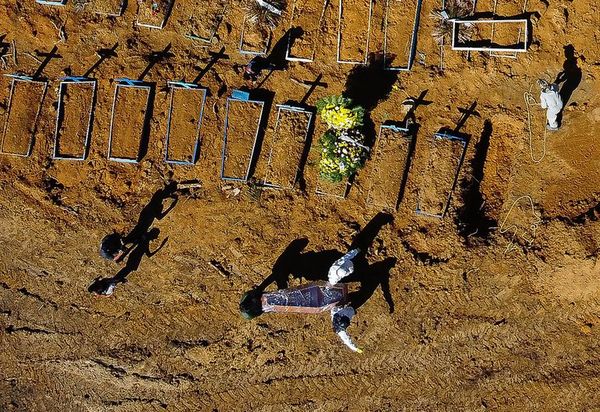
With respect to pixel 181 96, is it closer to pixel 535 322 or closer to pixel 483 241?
pixel 483 241

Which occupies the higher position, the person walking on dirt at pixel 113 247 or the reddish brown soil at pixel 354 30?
the reddish brown soil at pixel 354 30

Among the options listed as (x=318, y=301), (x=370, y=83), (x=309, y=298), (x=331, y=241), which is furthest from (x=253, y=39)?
(x=318, y=301)

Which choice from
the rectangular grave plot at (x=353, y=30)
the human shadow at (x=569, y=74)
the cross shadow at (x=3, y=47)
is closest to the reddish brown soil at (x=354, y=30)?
the rectangular grave plot at (x=353, y=30)

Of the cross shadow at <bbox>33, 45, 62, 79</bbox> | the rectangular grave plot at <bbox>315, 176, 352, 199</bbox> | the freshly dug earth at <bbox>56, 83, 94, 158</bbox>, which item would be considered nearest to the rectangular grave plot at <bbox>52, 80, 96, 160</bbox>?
the freshly dug earth at <bbox>56, 83, 94, 158</bbox>

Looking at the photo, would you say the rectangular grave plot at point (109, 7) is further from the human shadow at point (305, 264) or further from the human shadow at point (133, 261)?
the human shadow at point (305, 264)

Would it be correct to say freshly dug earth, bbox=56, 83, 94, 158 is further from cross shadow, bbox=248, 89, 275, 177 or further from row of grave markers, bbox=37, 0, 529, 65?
cross shadow, bbox=248, 89, 275, 177

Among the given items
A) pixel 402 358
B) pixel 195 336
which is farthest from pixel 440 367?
pixel 195 336
